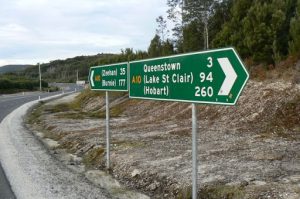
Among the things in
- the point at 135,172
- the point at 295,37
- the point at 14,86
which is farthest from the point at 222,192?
the point at 14,86

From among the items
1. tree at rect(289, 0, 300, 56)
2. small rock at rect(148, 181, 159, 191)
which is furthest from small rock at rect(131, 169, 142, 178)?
Result: tree at rect(289, 0, 300, 56)

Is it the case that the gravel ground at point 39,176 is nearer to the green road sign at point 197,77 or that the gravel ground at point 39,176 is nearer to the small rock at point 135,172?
the small rock at point 135,172

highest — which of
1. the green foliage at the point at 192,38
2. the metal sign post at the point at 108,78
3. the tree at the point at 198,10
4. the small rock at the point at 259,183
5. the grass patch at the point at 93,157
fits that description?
the tree at the point at 198,10

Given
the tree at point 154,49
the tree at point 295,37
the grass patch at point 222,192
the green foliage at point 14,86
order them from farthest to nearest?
1. the green foliage at point 14,86
2. the tree at point 154,49
3. the tree at point 295,37
4. the grass patch at point 222,192

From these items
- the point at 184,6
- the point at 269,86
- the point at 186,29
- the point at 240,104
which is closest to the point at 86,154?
the point at 240,104

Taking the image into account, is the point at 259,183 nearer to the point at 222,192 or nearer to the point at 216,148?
the point at 222,192

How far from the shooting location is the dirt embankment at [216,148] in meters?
7.15

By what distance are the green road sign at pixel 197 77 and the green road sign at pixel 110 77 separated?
52.2 inches

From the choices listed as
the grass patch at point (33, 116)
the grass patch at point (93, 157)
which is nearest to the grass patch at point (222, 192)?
the grass patch at point (93, 157)

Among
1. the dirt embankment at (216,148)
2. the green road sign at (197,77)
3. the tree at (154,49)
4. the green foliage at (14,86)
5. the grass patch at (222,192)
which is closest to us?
the green road sign at (197,77)

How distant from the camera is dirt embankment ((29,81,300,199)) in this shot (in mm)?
7151

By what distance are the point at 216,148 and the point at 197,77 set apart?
16.9 feet

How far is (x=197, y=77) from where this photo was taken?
569 cm

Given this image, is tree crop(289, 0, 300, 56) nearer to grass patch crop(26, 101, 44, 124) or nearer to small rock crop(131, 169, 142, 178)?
small rock crop(131, 169, 142, 178)
